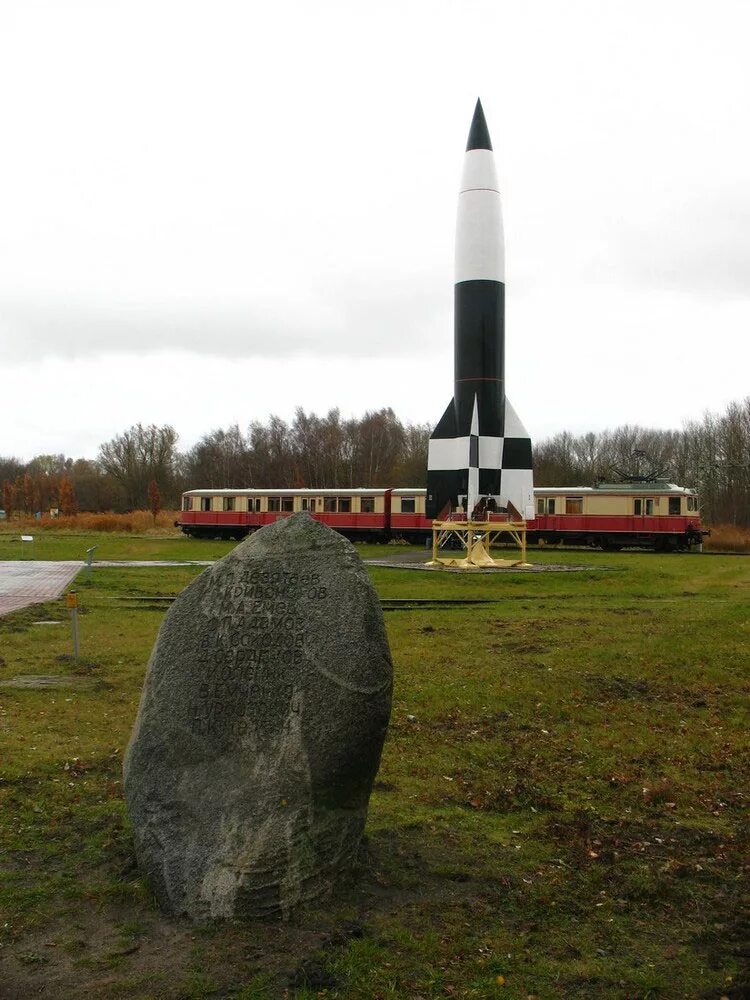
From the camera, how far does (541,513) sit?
120ft

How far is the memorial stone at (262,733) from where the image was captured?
15.2 feet

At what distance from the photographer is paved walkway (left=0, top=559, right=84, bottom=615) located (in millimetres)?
17047

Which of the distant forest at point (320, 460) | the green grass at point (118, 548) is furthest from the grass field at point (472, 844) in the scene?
the distant forest at point (320, 460)

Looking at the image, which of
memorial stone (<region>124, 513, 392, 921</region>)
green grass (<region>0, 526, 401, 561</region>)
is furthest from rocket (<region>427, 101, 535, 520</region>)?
memorial stone (<region>124, 513, 392, 921</region>)

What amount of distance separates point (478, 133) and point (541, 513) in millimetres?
15912

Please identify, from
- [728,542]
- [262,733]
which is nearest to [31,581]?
[262,733]

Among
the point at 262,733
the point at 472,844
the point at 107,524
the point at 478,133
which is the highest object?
the point at 478,133

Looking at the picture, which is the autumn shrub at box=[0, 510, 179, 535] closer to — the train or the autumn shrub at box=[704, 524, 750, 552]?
the train

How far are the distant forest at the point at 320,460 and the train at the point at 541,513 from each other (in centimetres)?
2140

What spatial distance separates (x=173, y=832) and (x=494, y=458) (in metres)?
22.4

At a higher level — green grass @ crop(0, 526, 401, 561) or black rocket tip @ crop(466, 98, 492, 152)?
black rocket tip @ crop(466, 98, 492, 152)

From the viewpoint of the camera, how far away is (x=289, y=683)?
4766mm

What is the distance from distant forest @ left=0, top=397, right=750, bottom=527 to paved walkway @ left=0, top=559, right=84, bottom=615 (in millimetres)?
37087

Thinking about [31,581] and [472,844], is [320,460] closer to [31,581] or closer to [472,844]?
[31,581]
